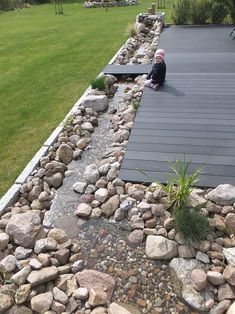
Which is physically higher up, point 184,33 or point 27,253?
point 184,33

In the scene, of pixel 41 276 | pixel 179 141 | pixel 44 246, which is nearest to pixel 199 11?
pixel 179 141

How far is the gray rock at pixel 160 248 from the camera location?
11.3ft

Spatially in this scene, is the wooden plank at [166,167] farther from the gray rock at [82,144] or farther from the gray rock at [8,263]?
the gray rock at [8,263]

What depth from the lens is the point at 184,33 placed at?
37.2 feet

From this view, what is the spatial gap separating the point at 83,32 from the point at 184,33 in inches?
178

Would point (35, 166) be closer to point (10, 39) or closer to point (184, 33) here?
point (184, 33)

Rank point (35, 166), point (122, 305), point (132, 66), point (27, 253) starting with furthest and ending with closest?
point (132, 66) → point (35, 166) → point (27, 253) → point (122, 305)

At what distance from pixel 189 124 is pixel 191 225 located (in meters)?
2.27

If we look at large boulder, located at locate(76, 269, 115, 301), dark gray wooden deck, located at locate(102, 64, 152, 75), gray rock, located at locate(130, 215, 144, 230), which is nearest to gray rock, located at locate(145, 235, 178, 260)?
gray rock, located at locate(130, 215, 144, 230)

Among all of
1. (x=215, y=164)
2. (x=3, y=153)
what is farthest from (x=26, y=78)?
(x=215, y=164)

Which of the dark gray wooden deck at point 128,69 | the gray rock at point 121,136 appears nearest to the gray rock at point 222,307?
the gray rock at point 121,136

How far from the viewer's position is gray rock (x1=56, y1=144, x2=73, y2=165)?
16.9 feet

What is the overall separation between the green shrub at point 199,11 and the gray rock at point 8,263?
1099cm

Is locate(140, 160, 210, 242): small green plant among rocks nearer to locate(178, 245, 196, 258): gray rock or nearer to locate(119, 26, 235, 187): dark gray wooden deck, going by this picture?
locate(178, 245, 196, 258): gray rock
